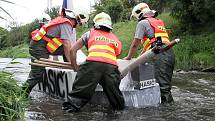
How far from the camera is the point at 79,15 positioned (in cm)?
791

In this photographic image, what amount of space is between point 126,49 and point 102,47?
1973cm

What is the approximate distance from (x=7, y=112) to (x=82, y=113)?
88.1 inches

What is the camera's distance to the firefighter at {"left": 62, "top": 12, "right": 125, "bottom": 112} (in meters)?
6.65

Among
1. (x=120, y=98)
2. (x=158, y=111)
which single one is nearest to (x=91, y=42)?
(x=120, y=98)

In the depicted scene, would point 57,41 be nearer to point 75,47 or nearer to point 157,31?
point 75,47

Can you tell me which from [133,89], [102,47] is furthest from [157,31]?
[102,47]

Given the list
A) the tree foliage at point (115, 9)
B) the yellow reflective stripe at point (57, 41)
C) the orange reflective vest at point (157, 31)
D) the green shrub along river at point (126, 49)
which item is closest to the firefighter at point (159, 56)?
the orange reflective vest at point (157, 31)

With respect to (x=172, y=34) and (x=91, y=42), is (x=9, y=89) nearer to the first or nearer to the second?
(x=91, y=42)

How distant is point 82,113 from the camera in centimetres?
676

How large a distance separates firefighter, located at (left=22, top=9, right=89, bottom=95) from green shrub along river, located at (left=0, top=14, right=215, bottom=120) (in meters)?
0.35

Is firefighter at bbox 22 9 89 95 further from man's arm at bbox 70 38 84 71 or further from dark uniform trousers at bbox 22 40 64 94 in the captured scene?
man's arm at bbox 70 38 84 71

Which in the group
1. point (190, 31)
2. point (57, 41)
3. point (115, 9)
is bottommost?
point (57, 41)

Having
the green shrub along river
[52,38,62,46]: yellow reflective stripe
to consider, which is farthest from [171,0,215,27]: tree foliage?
[52,38,62,46]: yellow reflective stripe

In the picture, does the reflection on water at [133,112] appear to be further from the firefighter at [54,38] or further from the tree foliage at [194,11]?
the tree foliage at [194,11]
